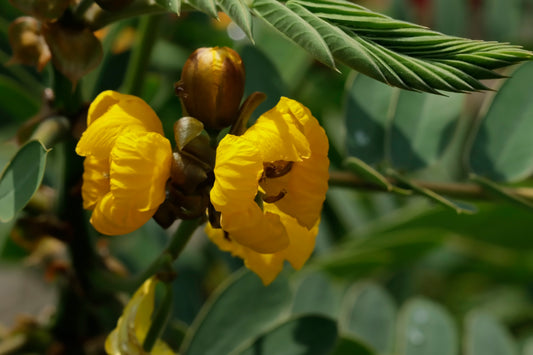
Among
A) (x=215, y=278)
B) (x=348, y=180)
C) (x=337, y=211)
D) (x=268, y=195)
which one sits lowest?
(x=215, y=278)

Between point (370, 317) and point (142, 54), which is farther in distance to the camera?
point (370, 317)

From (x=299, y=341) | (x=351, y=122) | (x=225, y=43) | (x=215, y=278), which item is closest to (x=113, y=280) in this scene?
(x=299, y=341)

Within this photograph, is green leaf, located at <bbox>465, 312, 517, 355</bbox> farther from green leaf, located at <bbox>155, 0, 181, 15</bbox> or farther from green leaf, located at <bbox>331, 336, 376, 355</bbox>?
green leaf, located at <bbox>155, 0, 181, 15</bbox>

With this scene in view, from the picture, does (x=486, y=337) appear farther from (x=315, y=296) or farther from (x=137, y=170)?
(x=137, y=170)

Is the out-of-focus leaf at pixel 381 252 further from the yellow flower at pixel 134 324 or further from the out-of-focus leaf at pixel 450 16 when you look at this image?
the yellow flower at pixel 134 324

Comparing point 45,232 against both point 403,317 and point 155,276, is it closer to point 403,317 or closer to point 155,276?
point 155,276

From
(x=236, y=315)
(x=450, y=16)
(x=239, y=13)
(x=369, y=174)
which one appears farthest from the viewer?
(x=450, y=16)

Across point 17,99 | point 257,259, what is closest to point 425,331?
point 257,259
